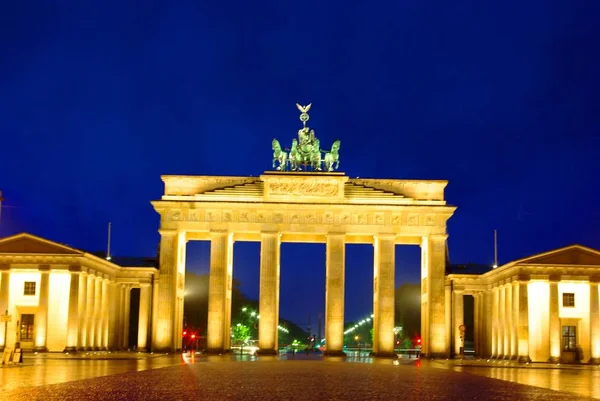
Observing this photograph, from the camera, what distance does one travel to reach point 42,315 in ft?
228

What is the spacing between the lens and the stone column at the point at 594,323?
68250 millimetres

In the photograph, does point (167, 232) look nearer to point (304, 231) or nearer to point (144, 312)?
point (144, 312)

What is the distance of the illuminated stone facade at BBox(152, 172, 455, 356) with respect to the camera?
7844 centimetres

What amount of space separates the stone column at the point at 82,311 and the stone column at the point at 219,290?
11.1m

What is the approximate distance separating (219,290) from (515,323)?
1033 inches

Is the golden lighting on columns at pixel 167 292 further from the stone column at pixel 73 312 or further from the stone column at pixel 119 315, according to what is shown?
the stone column at pixel 73 312

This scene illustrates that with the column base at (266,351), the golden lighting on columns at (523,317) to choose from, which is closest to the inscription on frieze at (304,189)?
the column base at (266,351)

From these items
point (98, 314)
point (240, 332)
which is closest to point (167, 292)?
point (98, 314)

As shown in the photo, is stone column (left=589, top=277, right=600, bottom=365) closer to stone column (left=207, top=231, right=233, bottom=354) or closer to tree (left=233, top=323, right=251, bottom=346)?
stone column (left=207, top=231, right=233, bottom=354)

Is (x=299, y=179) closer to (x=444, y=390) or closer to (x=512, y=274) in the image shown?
(x=512, y=274)

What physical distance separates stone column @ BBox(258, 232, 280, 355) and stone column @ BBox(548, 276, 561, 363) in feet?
78.6

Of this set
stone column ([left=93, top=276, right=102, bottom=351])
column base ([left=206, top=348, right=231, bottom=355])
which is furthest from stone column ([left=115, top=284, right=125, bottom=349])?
column base ([left=206, top=348, right=231, bottom=355])

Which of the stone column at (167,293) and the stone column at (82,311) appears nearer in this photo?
the stone column at (82,311)

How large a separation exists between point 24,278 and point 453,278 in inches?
1536
